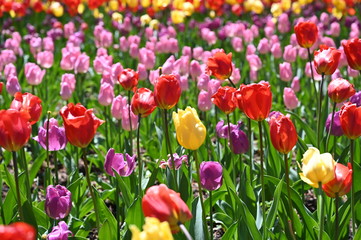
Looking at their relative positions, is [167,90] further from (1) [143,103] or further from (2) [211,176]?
(2) [211,176]

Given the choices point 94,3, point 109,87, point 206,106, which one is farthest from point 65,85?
point 94,3

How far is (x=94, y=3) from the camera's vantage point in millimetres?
7891

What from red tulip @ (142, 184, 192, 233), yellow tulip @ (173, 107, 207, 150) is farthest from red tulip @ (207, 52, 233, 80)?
red tulip @ (142, 184, 192, 233)

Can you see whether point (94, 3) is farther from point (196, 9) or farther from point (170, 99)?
point (170, 99)

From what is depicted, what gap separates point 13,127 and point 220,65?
3.59 ft

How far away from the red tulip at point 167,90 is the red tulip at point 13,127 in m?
0.47

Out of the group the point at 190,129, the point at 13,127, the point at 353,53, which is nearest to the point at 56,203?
the point at 13,127

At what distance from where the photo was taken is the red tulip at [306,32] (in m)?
3.03

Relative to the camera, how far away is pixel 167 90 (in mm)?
2164

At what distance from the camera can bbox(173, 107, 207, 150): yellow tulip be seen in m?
1.80

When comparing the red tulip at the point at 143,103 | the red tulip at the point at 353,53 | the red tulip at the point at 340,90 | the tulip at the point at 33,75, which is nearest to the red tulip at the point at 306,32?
the red tulip at the point at 353,53

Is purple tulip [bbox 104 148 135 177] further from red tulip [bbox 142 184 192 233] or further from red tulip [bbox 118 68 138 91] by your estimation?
red tulip [bbox 142 184 192 233]

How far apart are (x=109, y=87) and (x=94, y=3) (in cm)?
458

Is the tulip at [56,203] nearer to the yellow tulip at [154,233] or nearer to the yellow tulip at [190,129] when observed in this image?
the yellow tulip at [190,129]
